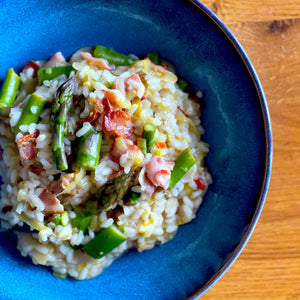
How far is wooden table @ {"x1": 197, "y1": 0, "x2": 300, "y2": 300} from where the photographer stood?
10.0ft

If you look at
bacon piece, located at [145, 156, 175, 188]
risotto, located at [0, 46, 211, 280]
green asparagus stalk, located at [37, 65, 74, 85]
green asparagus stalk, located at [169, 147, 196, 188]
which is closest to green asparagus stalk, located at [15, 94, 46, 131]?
risotto, located at [0, 46, 211, 280]

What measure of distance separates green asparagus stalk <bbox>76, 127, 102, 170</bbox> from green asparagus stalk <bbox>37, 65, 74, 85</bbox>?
51 cm

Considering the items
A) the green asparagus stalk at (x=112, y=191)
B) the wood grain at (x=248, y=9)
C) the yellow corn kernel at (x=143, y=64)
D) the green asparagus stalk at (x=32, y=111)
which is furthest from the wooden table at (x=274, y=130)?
the green asparagus stalk at (x=32, y=111)

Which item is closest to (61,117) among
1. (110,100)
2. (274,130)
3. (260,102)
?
(110,100)

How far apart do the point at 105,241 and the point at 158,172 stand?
22.7 inches

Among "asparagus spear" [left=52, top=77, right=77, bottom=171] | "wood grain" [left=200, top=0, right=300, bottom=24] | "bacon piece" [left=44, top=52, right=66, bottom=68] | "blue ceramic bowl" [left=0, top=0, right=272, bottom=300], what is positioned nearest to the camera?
"asparagus spear" [left=52, top=77, right=77, bottom=171]

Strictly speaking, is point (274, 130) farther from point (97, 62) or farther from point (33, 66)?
point (33, 66)

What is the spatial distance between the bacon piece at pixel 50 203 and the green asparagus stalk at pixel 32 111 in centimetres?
44

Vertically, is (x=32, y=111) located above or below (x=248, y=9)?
below

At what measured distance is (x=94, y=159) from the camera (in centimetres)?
249

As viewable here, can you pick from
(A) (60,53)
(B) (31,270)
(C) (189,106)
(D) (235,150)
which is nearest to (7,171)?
(B) (31,270)

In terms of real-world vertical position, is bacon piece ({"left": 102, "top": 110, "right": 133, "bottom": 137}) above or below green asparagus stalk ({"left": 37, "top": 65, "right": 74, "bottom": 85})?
below

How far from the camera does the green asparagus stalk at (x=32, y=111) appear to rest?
2590 millimetres

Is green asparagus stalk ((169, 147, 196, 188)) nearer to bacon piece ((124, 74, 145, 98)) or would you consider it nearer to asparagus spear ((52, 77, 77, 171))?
bacon piece ((124, 74, 145, 98))
